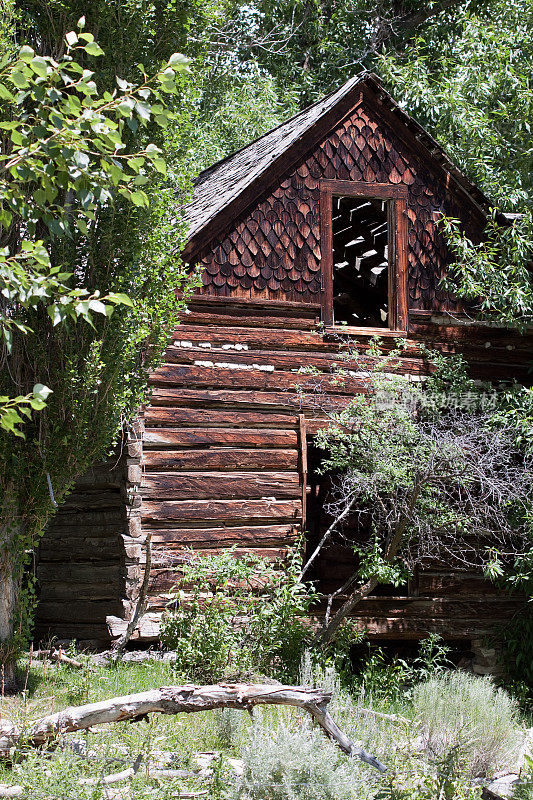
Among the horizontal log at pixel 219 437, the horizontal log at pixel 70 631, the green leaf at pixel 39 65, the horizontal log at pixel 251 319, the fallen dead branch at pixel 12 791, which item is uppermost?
the horizontal log at pixel 251 319

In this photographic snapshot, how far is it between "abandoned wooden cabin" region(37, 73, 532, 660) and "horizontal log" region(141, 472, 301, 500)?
0.02 m

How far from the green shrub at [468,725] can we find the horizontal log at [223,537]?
2.23m

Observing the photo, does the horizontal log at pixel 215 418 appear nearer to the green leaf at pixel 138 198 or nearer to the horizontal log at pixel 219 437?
the horizontal log at pixel 219 437

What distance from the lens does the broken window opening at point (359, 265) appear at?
46.2 feet

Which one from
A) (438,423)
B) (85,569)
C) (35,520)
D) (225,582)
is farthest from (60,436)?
(438,423)

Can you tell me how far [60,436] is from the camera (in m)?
8.33

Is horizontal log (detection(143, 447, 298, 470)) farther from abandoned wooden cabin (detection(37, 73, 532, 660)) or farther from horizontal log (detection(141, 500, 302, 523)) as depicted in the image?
horizontal log (detection(141, 500, 302, 523))

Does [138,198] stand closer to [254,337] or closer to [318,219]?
[254,337]

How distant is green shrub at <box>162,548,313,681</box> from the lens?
8.87 meters

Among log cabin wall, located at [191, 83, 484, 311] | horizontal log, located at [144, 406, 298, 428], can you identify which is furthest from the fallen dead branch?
log cabin wall, located at [191, 83, 484, 311]

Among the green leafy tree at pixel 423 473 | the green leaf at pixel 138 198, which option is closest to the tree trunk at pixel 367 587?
the green leafy tree at pixel 423 473

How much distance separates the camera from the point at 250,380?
1060 centimetres

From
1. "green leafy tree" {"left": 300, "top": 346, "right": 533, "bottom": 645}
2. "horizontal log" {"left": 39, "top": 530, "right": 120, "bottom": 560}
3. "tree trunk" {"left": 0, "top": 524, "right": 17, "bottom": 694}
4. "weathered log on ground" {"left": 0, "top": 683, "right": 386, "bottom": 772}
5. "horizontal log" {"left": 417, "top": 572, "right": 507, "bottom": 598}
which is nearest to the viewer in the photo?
"weathered log on ground" {"left": 0, "top": 683, "right": 386, "bottom": 772}

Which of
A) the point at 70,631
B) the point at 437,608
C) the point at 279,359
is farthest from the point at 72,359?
the point at 437,608
